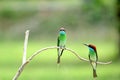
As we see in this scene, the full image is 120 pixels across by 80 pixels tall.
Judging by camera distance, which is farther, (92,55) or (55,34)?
(55,34)

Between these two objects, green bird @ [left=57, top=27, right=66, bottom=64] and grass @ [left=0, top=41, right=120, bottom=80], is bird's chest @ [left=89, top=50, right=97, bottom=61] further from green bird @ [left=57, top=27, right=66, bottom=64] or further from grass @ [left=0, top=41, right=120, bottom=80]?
grass @ [left=0, top=41, right=120, bottom=80]

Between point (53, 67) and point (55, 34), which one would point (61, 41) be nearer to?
point (53, 67)

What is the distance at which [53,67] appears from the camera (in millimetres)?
21812

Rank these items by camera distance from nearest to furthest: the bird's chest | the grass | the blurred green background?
the bird's chest → the grass → the blurred green background

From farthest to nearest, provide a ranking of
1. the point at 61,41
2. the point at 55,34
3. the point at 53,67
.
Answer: the point at 55,34, the point at 53,67, the point at 61,41

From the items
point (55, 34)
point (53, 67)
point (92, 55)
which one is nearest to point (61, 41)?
point (92, 55)

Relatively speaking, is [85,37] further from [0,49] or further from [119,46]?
[119,46]

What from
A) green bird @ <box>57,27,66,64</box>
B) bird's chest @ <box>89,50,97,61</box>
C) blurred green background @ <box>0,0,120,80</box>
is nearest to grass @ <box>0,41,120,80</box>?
blurred green background @ <box>0,0,120,80</box>

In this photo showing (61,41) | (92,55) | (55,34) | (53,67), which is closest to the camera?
(92,55)

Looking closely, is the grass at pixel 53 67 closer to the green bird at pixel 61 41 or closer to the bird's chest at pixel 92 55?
the green bird at pixel 61 41

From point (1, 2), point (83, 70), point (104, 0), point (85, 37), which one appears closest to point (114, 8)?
point (104, 0)

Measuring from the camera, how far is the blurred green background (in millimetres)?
20703

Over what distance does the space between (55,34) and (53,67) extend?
8.86 metres

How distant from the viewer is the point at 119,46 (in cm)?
2320
